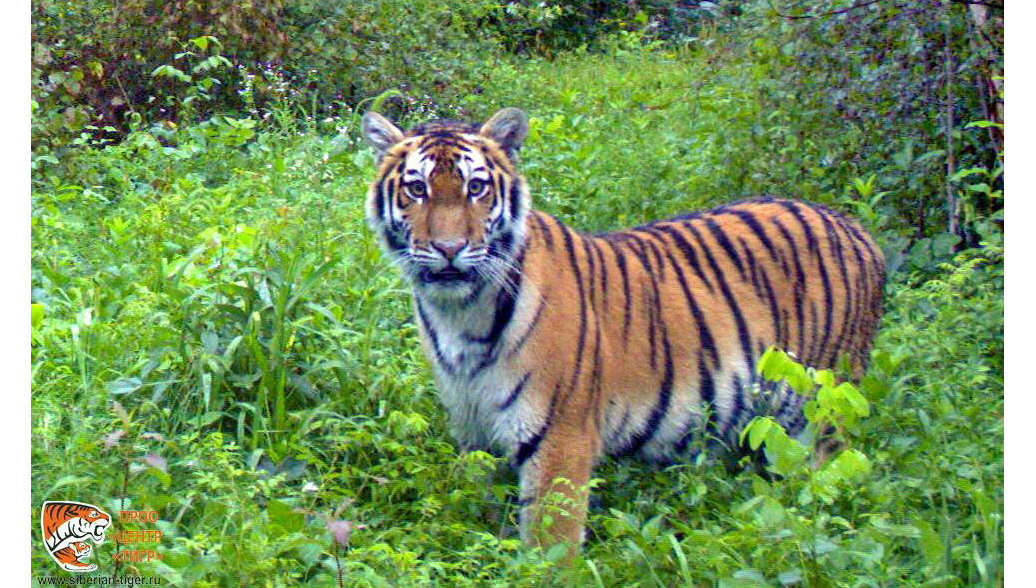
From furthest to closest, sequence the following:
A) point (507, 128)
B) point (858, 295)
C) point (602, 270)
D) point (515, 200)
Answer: point (858, 295)
point (602, 270)
point (507, 128)
point (515, 200)

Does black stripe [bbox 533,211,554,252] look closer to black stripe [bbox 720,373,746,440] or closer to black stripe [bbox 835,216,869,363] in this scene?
black stripe [bbox 720,373,746,440]

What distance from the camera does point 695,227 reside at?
14.4 ft

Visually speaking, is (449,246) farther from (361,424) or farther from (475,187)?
(361,424)

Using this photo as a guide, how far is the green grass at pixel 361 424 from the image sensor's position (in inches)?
126

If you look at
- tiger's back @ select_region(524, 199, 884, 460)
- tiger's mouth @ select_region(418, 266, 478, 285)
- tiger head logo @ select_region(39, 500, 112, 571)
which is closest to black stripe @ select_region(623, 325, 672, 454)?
tiger's back @ select_region(524, 199, 884, 460)

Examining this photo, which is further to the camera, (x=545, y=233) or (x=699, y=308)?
(x=699, y=308)

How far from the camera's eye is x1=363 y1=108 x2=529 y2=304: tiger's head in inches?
143

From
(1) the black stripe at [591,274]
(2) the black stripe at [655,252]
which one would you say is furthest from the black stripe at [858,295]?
(1) the black stripe at [591,274]

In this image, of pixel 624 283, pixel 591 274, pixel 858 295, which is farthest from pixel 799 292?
pixel 591 274

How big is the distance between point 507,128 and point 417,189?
394mm

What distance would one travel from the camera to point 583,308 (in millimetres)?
3875

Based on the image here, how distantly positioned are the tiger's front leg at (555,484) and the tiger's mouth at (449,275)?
0.52 meters

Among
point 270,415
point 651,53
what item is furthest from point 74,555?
point 651,53

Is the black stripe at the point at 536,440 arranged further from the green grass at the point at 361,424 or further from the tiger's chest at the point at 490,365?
the green grass at the point at 361,424
